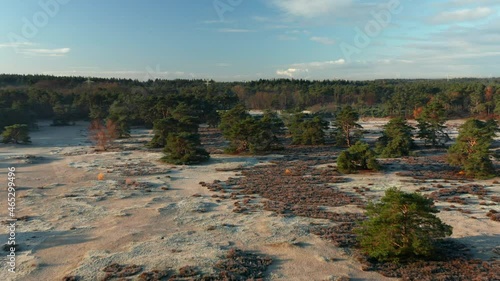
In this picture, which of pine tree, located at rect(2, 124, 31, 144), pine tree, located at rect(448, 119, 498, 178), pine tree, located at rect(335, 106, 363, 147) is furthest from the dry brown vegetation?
pine tree, located at rect(2, 124, 31, 144)

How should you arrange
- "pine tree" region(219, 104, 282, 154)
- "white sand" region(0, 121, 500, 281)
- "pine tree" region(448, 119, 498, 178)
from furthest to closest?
"pine tree" region(219, 104, 282, 154), "pine tree" region(448, 119, 498, 178), "white sand" region(0, 121, 500, 281)

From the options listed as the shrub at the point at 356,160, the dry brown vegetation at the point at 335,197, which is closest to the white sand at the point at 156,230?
the dry brown vegetation at the point at 335,197

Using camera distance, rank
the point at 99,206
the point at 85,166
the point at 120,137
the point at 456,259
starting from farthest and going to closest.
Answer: the point at 120,137
the point at 85,166
the point at 99,206
the point at 456,259

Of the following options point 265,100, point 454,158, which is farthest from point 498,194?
point 265,100

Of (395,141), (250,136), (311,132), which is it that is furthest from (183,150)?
(395,141)

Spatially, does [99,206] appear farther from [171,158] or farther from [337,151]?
→ [337,151]

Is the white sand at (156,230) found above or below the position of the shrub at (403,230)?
below

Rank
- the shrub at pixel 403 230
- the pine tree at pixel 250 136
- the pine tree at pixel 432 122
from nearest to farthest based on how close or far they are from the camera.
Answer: the shrub at pixel 403 230
the pine tree at pixel 250 136
the pine tree at pixel 432 122

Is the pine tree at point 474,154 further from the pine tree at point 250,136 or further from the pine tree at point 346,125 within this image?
the pine tree at point 250,136

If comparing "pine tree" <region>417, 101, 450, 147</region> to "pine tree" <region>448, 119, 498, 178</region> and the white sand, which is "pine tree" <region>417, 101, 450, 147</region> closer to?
"pine tree" <region>448, 119, 498, 178</region>
